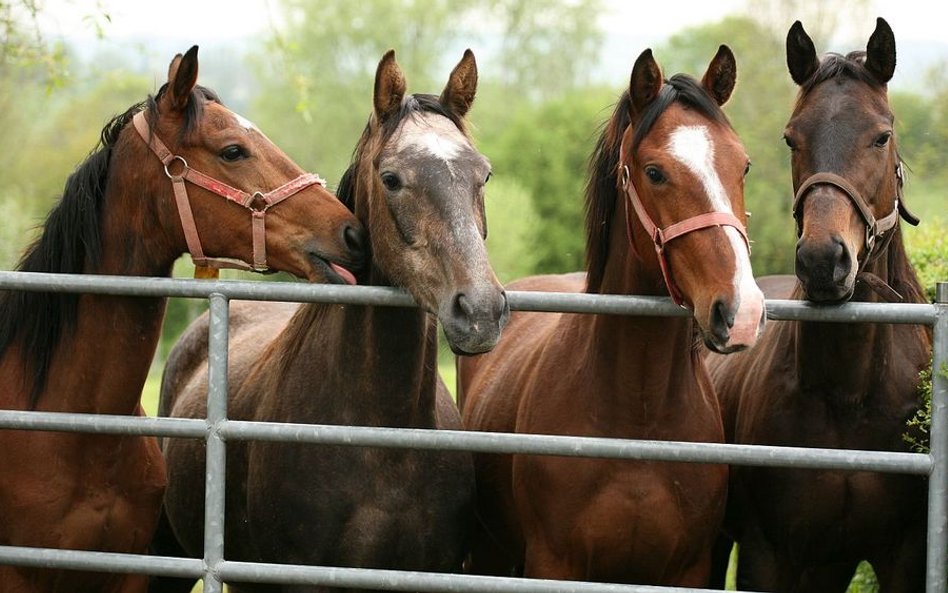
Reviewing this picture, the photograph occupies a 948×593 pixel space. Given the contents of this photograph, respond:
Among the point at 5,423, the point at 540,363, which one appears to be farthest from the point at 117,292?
the point at 540,363

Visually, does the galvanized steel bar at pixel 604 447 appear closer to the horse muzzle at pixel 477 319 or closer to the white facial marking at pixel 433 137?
the horse muzzle at pixel 477 319

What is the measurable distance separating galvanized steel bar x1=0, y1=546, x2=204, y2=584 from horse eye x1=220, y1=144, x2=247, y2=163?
1.27 metres

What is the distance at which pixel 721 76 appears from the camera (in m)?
3.88

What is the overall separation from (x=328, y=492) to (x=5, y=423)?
1026 mm

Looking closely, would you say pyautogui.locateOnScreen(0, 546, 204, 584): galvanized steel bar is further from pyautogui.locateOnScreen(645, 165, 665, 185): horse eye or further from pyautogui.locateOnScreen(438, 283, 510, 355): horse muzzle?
pyautogui.locateOnScreen(645, 165, 665, 185): horse eye

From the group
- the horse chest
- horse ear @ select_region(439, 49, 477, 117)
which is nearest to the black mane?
horse ear @ select_region(439, 49, 477, 117)

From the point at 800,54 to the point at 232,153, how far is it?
204 cm

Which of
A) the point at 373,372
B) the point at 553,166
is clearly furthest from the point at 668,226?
the point at 553,166

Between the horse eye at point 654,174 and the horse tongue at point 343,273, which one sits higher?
the horse eye at point 654,174

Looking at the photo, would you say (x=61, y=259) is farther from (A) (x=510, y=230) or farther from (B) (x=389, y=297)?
(A) (x=510, y=230)

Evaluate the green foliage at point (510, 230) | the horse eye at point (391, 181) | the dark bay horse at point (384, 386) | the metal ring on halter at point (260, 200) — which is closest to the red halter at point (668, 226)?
the dark bay horse at point (384, 386)

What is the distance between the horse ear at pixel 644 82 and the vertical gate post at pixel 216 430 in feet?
4.74

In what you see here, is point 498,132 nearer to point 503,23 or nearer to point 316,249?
point 503,23

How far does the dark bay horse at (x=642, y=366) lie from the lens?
3533mm
